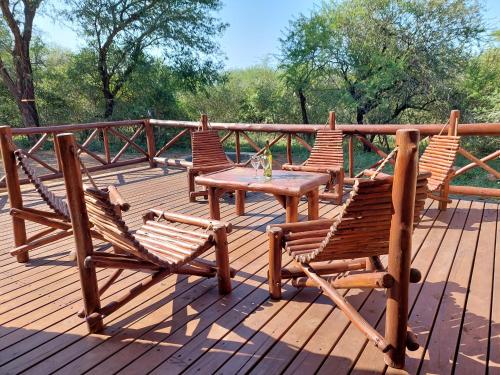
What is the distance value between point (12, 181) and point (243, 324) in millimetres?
1980

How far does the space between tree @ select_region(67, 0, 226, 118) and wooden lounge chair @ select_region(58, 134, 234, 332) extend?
10.5 meters

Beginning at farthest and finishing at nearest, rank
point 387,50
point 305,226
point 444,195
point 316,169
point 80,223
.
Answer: point 387,50 → point 316,169 → point 444,195 → point 305,226 → point 80,223

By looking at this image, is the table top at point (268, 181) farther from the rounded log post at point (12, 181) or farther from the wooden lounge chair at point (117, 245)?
the rounded log post at point (12, 181)

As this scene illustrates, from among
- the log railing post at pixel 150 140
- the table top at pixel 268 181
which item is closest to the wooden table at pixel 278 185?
the table top at pixel 268 181

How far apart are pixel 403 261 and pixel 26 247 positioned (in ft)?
8.17

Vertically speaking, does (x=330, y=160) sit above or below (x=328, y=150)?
below

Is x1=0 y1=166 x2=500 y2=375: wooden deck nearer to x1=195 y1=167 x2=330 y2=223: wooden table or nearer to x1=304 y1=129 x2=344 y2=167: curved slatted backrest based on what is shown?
x1=195 y1=167 x2=330 y2=223: wooden table

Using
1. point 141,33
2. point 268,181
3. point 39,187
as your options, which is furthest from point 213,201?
point 141,33

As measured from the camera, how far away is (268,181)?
3.04 meters

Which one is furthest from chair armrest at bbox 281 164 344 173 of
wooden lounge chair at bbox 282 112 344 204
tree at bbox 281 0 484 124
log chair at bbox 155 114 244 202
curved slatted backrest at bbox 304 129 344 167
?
tree at bbox 281 0 484 124

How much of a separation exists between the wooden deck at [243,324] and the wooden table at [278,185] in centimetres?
45

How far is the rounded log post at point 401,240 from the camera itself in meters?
1.36

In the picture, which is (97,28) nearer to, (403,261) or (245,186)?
(245,186)

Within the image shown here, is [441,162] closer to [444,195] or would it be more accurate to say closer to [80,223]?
[444,195]
